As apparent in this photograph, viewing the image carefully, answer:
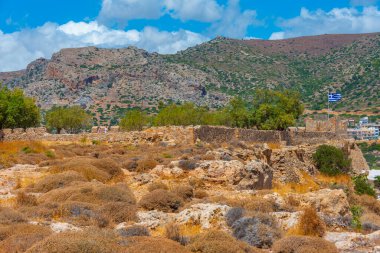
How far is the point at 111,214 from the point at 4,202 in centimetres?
419

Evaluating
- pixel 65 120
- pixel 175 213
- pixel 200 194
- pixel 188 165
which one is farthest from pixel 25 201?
pixel 65 120

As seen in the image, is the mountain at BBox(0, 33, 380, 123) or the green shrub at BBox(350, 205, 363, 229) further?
the mountain at BBox(0, 33, 380, 123)

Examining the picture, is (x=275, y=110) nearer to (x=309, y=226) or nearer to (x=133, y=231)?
(x=309, y=226)

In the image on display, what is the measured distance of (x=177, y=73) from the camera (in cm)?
14975

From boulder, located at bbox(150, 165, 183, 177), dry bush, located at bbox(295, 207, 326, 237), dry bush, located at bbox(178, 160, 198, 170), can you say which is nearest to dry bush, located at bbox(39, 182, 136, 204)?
boulder, located at bbox(150, 165, 183, 177)

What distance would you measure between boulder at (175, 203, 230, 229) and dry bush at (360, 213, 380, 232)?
3508 millimetres

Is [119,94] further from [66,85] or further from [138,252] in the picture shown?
[138,252]

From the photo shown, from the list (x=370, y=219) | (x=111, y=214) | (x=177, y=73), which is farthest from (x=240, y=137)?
(x=177, y=73)

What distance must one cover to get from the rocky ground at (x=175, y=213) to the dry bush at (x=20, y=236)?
2 centimetres

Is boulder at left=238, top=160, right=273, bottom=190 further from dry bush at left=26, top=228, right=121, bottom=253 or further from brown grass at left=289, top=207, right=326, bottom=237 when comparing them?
dry bush at left=26, top=228, right=121, bottom=253

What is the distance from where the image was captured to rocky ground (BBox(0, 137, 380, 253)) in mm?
8961

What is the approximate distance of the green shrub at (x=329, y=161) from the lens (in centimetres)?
3808

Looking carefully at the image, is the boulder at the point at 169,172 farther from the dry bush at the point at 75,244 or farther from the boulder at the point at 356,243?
the dry bush at the point at 75,244

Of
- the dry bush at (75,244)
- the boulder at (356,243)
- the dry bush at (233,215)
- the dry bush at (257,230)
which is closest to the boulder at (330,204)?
the boulder at (356,243)
